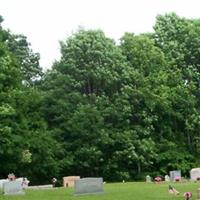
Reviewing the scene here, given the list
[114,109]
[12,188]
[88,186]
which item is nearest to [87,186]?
[88,186]

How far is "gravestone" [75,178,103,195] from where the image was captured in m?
22.7

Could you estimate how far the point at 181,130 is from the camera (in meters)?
49.5

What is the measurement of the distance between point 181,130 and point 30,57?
20.4 m

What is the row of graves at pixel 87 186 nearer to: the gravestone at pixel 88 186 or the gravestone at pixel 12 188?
the gravestone at pixel 88 186

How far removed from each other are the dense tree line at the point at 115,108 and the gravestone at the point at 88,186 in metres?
16.1

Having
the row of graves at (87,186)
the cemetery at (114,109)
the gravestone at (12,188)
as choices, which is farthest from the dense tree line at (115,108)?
the row of graves at (87,186)

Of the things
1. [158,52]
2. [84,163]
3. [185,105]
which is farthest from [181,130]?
[84,163]

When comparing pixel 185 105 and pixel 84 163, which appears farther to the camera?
pixel 185 105

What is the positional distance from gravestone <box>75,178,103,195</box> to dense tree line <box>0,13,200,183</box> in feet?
52.7

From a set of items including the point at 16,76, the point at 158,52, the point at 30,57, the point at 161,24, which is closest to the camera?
the point at 16,76

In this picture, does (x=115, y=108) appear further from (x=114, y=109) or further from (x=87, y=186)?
(x=87, y=186)

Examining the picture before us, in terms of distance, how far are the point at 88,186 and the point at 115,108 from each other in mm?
22444

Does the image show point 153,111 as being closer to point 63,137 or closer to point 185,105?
point 185,105

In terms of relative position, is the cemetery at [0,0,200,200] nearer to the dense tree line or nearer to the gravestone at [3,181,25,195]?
the dense tree line
